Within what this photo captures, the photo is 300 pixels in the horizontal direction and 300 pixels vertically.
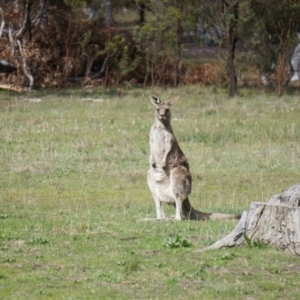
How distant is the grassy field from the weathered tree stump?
0.10 metres

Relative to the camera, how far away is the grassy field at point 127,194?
744 cm

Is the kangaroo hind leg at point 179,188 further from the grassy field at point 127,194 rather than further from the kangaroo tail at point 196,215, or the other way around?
the grassy field at point 127,194

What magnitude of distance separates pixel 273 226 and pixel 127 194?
4.89 metres

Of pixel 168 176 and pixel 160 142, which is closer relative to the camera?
pixel 168 176

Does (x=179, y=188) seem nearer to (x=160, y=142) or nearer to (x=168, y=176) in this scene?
(x=168, y=176)

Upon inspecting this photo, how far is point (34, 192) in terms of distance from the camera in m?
13.1

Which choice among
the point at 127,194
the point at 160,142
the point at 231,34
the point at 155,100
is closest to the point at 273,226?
the point at 160,142

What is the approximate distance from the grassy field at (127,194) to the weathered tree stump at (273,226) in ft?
0.34

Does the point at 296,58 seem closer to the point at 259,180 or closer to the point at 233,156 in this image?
the point at 233,156

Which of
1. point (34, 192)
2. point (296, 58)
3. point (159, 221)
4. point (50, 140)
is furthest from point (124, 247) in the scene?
point (296, 58)

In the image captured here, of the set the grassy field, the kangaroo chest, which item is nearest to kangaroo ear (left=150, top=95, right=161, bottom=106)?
the kangaroo chest

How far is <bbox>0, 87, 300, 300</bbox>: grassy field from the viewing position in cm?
744

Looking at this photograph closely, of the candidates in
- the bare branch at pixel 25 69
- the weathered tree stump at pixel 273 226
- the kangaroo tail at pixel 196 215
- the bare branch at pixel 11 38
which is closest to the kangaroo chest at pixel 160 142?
the kangaroo tail at pixel 196 215

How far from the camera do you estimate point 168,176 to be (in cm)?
1070
